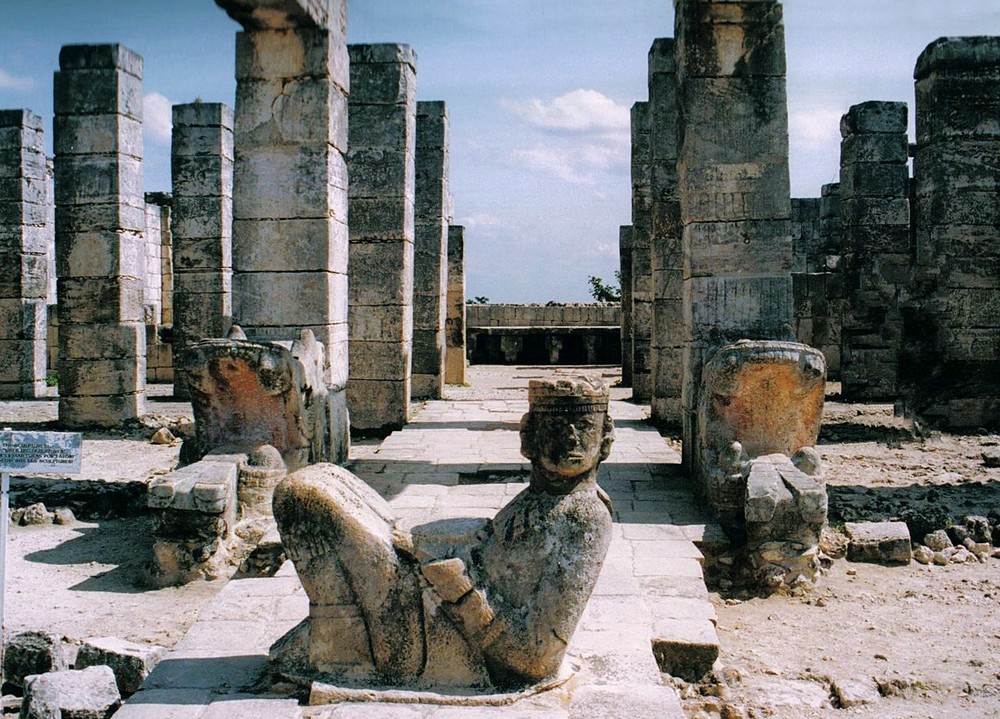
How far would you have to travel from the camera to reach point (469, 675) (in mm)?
3811

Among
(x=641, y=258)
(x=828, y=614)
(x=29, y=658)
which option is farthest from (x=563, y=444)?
(x=641, y=258)

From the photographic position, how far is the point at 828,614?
5.69m

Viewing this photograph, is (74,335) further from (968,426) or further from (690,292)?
(968,426)

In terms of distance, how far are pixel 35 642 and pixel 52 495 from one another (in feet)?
13.7

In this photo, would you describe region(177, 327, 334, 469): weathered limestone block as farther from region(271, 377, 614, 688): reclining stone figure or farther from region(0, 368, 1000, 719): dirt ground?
region(271, 377, 614, 688): reclining stone figure

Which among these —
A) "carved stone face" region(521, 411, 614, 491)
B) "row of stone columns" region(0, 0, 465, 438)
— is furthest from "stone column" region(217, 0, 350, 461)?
"carved stone face" region(521, 411, 614, 491)

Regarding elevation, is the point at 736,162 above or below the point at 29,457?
above

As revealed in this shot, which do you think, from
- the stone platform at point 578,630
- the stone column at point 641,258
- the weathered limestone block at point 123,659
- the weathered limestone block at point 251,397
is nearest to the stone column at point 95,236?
the stone platform at point 578,630

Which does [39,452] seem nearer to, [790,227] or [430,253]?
[790,227]

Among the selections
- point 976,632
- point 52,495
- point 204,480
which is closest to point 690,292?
point 976,632

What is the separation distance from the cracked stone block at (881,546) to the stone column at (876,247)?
339 inches

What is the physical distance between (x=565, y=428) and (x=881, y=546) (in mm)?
3873

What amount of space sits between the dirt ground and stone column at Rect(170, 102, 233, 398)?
7.33 metres

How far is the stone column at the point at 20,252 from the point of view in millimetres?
16094
